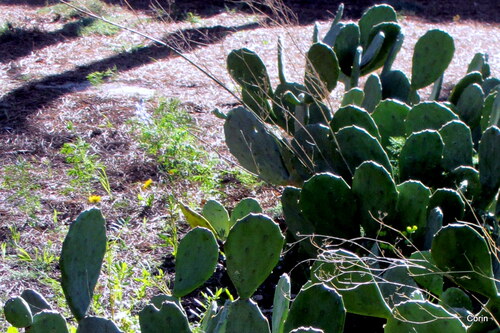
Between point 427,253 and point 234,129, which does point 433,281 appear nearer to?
point 427,253

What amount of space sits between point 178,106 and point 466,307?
10.2 feet

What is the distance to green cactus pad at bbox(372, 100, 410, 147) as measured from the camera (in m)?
3.36

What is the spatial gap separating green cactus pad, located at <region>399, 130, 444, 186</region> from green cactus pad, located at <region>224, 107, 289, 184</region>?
27.5 inches

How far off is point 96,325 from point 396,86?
249cm

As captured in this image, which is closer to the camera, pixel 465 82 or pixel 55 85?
pixel 465 82

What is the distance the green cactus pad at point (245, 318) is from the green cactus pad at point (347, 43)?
2222 mm

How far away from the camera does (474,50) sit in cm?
742

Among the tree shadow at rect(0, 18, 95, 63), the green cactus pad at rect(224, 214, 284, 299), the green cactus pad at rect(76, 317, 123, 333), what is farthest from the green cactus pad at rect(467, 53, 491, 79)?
the tree shadow at rect(0, 18, 95, 63)

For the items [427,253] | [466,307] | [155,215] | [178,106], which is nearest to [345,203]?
[427,253]

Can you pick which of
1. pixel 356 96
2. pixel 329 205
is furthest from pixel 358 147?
pixel 356 96

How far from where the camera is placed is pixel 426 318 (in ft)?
6.55

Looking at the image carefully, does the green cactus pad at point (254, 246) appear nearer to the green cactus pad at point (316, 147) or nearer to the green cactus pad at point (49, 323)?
the green cactus pad at point (49, 323)

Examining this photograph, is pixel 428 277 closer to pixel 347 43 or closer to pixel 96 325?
pixel 96 325

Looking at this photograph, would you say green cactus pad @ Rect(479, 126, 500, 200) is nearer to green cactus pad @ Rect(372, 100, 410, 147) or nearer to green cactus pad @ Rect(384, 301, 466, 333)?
green cactus pad @ Rect(372, 100, 410, 147)
